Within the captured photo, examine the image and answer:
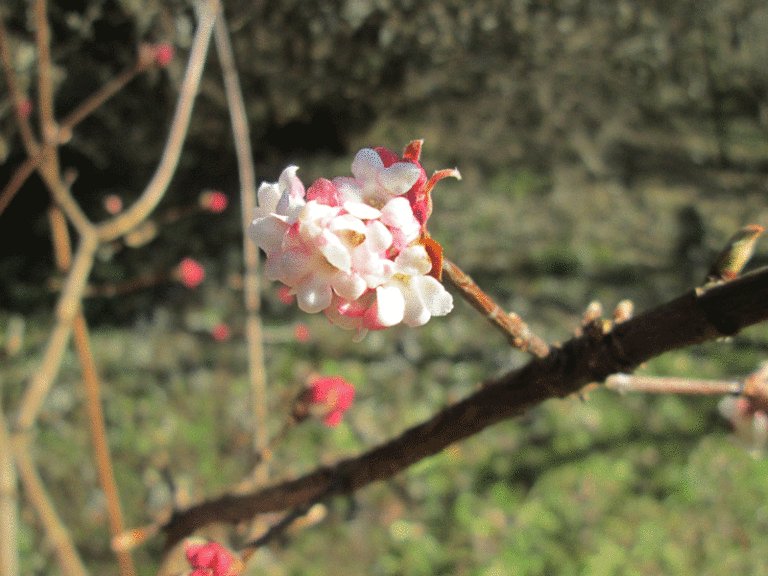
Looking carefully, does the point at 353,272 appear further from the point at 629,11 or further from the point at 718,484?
the point at 629,11

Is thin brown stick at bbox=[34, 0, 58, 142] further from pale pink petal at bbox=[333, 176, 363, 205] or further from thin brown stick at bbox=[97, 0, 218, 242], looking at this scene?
pale pink petal at bbox=[333, 176, 363, 205]

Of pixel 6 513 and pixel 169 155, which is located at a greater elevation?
pixel 169 155

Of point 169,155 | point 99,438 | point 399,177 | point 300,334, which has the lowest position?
point 399,177

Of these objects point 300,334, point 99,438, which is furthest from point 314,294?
point 300,334

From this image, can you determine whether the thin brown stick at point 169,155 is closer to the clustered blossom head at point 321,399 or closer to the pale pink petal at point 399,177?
the clustered blossom head at point 321,399

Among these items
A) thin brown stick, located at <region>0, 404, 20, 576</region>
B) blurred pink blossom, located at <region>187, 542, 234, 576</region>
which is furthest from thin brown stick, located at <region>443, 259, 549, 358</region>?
thin brown stick, located at <region>0, 404, 20, 576</region>

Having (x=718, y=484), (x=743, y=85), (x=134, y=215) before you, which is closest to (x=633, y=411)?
(x=718, y=484)

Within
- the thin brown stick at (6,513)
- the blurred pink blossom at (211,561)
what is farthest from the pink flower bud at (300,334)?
the blurred pink blossom at (211,561)

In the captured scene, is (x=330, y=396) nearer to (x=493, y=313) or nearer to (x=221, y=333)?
(x=493, y=313)
